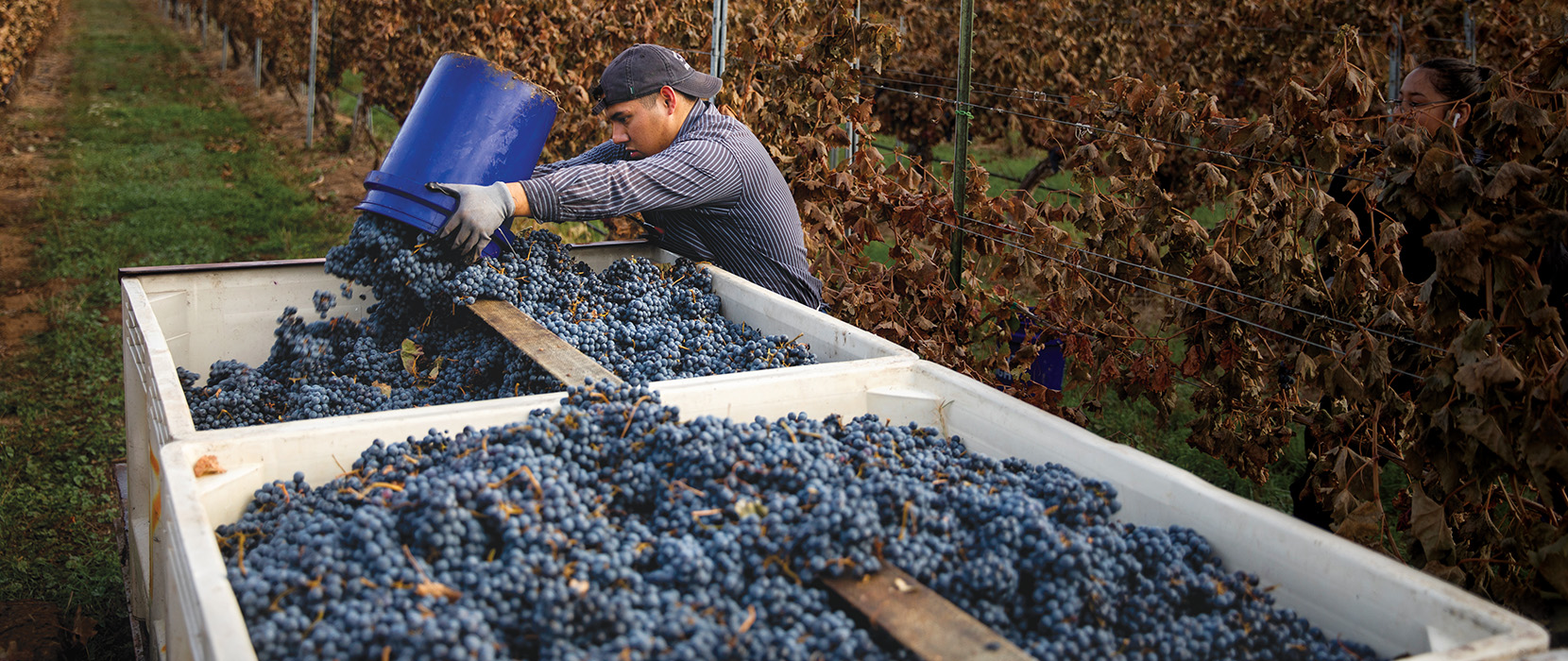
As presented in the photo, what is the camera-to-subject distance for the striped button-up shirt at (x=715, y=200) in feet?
8.32

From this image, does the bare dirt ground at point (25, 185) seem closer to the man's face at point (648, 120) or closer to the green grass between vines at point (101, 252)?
the green grass between vines at point (101, 252)

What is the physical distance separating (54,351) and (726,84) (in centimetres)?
Answer: 346

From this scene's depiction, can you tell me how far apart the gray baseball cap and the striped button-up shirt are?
82 mm

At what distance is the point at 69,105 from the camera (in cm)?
1347

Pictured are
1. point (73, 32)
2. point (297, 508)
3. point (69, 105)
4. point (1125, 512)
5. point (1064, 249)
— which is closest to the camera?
point (297, 508)

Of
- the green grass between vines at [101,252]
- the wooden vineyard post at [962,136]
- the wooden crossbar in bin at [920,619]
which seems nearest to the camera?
the wooden crossbar in bin at [920,619]

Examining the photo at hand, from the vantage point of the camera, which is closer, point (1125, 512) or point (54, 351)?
point (1125, 512)

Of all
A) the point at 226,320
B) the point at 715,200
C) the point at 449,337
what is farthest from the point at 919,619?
Answer: the point at 226,320

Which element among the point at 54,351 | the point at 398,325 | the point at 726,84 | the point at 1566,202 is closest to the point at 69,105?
the point at 54,351

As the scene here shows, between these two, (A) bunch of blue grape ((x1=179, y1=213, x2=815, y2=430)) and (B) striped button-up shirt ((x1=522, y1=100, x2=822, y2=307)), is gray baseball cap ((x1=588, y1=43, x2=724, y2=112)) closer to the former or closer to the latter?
(B) striped button-up shirt ((x1=522, y1=100, x2=822, y2=307))

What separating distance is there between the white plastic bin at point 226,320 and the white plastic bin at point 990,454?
0.63 ft

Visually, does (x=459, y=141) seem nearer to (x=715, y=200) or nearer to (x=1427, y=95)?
(x=715, y=200)

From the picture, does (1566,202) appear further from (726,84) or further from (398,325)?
(726,84)

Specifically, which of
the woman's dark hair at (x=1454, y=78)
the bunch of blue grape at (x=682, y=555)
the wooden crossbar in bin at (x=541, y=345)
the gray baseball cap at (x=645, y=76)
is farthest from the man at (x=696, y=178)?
the woman's dark hair at (x=1454, y=78)
